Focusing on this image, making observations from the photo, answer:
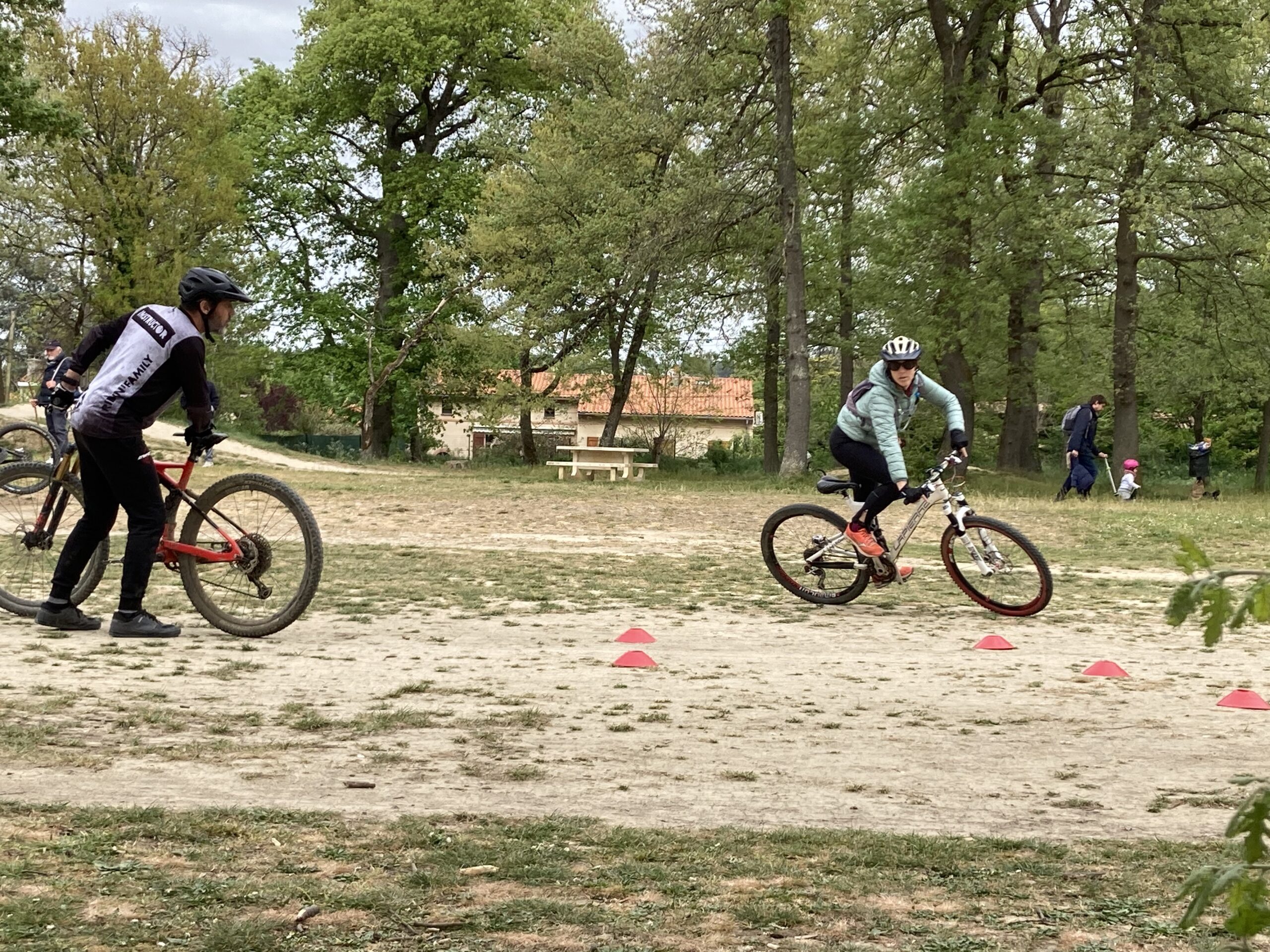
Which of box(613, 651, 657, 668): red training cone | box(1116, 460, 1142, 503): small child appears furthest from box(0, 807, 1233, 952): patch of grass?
box(1116, 460, 1142, 503): small child

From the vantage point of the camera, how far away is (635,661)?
7066 mm

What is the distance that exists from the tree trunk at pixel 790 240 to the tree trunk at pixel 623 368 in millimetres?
12413

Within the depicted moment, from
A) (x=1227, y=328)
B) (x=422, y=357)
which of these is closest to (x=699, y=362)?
(x=422, y=357)

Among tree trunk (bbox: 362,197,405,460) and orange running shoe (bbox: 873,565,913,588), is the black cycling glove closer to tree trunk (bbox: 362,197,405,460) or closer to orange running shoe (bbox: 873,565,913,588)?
orange running shoe (bbox: 873,565,913,588)

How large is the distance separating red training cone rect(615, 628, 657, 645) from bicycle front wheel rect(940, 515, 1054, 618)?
2814 mm

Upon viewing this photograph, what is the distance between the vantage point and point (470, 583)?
420 inches

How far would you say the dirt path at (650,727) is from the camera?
425 cm

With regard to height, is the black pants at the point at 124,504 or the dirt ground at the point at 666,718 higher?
the black pants at the point at 124,504

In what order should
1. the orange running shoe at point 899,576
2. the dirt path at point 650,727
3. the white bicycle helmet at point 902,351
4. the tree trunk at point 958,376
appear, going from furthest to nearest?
the tree trunk at point 958,376 < the orange running shoe at point 899,576 < the white bicycle helmet at point 902,351 < the dirt path at point 650,727

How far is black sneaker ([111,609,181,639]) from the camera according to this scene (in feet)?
23.9

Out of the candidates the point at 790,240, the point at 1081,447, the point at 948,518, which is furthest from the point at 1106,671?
the point at 790,240

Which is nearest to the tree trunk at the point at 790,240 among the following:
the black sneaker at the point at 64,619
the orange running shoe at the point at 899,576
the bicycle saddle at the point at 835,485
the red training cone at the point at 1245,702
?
the bicycle saddle at the point at 835,485

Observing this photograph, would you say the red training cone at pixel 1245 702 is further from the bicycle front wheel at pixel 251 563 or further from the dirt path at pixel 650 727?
the bicycle front wheel at pixel 251 563

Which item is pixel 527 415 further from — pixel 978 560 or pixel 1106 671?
pixel 1106 671
